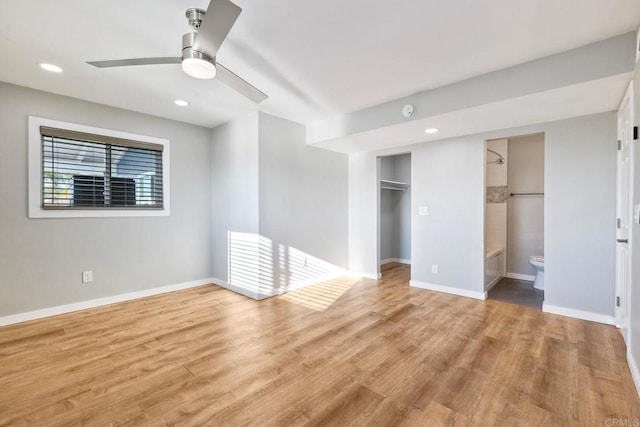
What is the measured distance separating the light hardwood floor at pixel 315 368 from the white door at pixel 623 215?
0.26m

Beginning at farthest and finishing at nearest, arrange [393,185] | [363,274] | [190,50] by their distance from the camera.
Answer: [393,185]
[363,274]
[190,50]

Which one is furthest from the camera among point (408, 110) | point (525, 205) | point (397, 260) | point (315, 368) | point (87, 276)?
point (397, 260)

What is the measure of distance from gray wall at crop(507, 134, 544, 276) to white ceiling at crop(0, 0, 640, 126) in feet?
9.19

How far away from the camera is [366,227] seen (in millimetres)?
4914

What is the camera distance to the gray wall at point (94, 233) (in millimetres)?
2953

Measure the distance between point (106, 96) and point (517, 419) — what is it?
459 cm

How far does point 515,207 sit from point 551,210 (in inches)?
70.1

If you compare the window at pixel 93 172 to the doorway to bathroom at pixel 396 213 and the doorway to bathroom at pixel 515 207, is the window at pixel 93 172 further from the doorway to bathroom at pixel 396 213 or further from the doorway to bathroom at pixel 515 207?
the doorway to bathroom at pixel 515 207

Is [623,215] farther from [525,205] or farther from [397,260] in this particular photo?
[397,260]

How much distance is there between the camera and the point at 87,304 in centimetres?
340

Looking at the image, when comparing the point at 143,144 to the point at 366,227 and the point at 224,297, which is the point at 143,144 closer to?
the point at 224,297

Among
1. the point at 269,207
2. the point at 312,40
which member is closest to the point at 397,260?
the point at 269,207

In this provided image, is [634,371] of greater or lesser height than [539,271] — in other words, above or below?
below

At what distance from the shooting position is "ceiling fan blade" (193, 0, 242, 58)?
150cm
